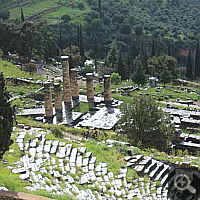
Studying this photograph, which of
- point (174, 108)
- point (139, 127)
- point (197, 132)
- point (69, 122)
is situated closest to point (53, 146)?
point (139, 127)

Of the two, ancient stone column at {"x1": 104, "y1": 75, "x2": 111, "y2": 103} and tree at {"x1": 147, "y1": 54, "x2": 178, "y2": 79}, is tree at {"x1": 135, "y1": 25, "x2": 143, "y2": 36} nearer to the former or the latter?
tree at {"x1": 147, "y1": 54, "x2": 178, "y2": 79}

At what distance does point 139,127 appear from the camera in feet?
76.6

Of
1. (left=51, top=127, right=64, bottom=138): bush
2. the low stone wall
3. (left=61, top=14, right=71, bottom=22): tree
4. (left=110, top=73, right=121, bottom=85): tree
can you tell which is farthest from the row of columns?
(left=61, top=14, right=71, bottom=22): tree

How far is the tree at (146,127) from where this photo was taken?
22969 millimetres

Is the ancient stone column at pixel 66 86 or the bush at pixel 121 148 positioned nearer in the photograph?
the bush at pixel 121 148

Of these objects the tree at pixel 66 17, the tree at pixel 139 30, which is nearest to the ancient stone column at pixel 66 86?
the tree at pixel 139 30

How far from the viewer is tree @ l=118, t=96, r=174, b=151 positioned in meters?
23.0

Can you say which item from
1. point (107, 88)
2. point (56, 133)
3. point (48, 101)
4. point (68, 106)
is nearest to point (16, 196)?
point (56, 133)

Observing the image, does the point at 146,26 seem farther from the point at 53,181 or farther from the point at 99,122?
the point at 53,181

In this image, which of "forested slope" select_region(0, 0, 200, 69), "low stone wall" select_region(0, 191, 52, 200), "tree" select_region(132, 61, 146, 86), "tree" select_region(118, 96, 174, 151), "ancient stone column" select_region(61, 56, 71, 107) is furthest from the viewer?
"forested slope" select_region(0, 0, 200, 69)

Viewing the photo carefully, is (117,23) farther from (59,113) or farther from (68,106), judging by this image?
(59,113)

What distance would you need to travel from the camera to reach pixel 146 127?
910 inches

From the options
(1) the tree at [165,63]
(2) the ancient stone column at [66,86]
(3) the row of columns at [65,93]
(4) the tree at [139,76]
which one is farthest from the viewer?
(1) the tree at [165,63]

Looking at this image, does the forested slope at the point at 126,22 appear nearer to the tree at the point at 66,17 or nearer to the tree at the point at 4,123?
the tree at the point at 66,17
